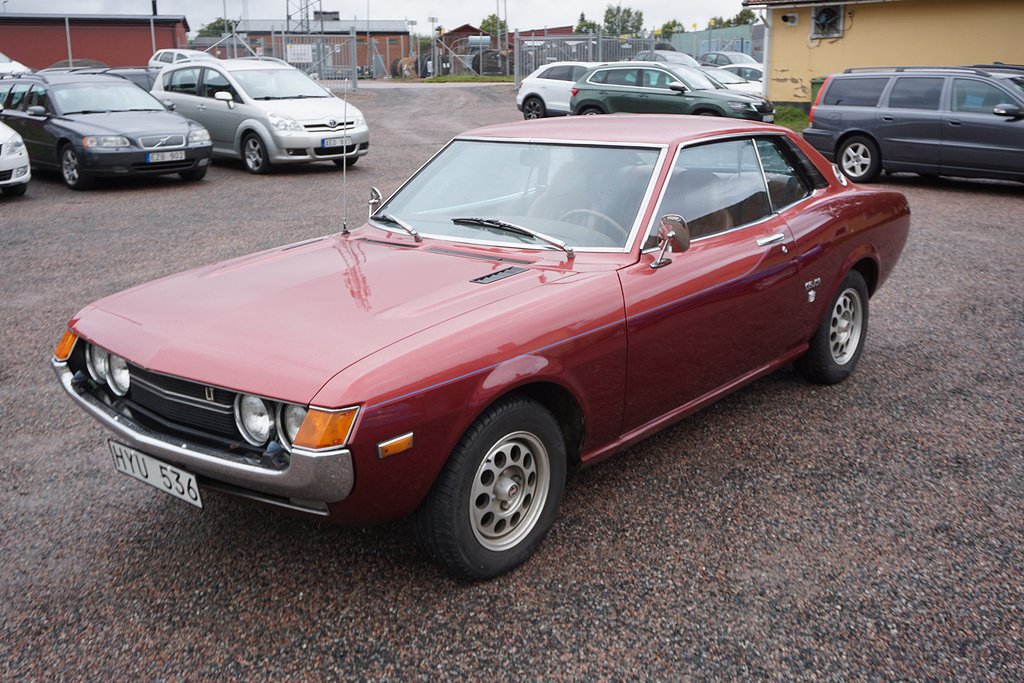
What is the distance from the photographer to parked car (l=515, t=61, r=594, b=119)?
70.5 ft

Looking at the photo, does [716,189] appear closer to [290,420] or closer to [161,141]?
[290,420]

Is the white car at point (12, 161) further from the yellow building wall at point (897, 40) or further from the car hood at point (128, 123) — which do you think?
the yellow building wall at point (897, 40)

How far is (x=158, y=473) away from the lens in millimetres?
3170

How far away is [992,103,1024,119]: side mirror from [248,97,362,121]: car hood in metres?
8.95

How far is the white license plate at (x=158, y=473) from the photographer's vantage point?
3.08 m

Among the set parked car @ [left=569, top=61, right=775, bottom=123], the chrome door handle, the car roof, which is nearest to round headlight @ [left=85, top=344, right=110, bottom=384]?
the car roof

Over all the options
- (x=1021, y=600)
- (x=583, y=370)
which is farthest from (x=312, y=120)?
(x=1021, y=600)

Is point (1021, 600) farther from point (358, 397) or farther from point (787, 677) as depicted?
point (358, 397)

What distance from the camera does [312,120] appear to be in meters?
14.1

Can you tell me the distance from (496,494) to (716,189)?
194 cm

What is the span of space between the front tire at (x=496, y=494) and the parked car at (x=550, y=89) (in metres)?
18.6

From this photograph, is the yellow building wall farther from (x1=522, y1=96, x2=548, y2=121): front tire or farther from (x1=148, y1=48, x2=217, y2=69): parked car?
(x1=148, y1=48, x2=217, y2=69): parked car

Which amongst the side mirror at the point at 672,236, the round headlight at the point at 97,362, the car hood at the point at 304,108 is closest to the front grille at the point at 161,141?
the car hood at the point at 304,108

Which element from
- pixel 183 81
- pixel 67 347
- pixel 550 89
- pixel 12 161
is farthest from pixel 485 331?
pixel 550 89
